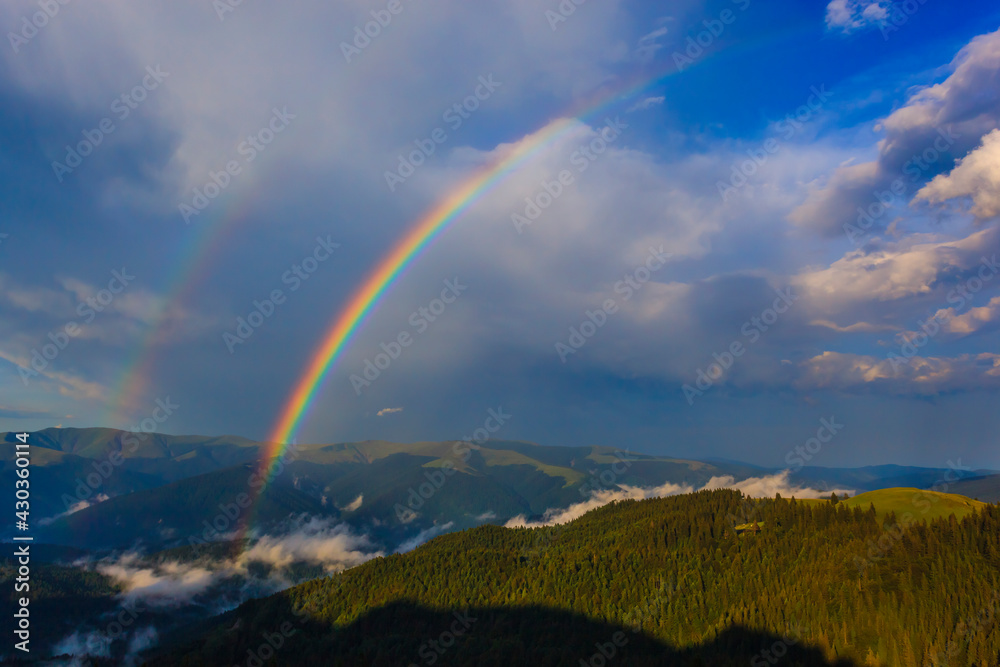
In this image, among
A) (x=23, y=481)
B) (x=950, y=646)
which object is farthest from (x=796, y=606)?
(x=23, y=481)

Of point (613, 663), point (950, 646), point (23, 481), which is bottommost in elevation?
point (613, 663)

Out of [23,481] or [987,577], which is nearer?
[23,481]

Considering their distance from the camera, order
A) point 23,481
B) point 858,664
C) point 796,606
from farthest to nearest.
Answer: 1. point 796,606
2. point 858,664
3. point 23,481

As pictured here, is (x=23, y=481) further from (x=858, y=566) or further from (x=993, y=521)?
(x=993, y=521)

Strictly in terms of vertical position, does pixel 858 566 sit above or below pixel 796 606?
above

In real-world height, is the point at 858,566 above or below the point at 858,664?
above

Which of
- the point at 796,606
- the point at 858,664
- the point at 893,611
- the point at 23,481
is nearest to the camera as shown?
the point at 23,481

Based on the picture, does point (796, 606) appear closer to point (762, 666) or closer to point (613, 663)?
point (762, 666)

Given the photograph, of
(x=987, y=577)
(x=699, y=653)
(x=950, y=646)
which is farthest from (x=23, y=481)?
(x=987, y=577)

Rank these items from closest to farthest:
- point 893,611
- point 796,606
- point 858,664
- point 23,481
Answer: point 23,481
point 858,664
point 893,611
point 796,606
